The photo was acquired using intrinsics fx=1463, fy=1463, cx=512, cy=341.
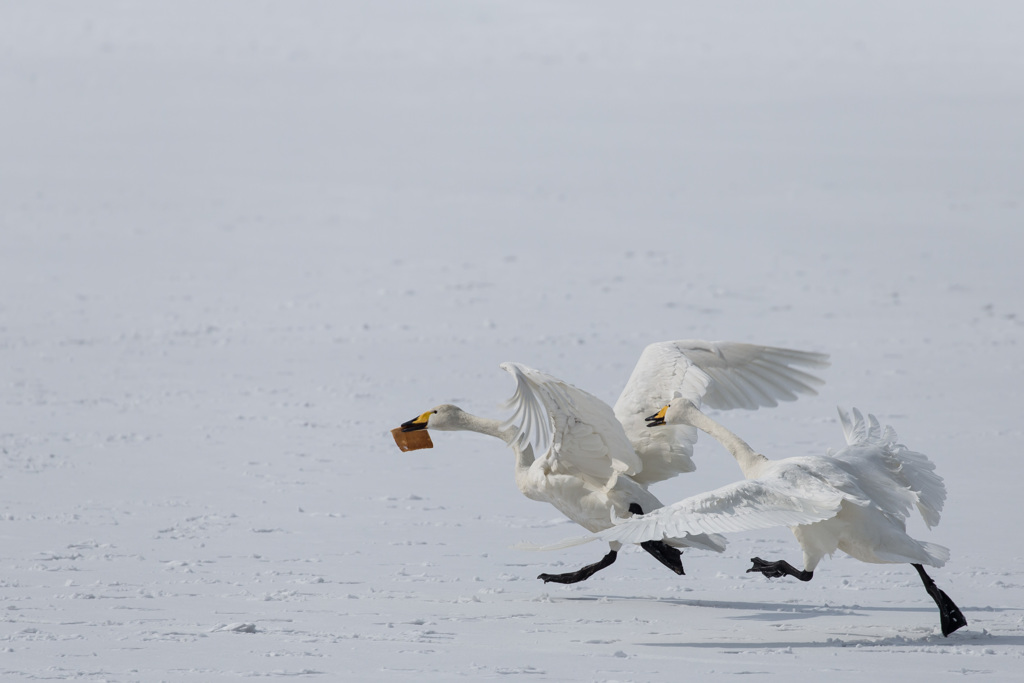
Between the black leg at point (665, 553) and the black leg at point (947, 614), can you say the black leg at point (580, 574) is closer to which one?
the black leg at point (665, 553)

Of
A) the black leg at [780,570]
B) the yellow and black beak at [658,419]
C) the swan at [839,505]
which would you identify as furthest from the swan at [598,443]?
the swan at [839,505]

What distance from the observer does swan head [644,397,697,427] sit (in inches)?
274

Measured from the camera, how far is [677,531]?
5637 mm

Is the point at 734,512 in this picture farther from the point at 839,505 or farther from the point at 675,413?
the point at 675,413

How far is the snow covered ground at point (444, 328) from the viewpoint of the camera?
604cm

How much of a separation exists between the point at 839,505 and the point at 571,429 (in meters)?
1.49

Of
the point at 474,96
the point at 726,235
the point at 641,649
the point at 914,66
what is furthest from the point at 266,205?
the point at 914,66

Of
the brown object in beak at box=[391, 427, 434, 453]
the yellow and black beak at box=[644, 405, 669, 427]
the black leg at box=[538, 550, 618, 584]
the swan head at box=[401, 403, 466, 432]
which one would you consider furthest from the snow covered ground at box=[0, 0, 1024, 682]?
the yellow and black beak at box=[644, 405, 669, 427]

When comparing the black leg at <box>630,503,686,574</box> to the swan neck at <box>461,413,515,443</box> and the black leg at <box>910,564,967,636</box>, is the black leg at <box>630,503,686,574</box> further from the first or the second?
the black leg at <box>910,564,967,636</box>

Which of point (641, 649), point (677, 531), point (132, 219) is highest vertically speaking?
point (132, 219)

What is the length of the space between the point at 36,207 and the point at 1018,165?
14.9 m

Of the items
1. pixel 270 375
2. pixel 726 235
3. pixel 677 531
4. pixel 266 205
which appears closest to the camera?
pixel 677 531

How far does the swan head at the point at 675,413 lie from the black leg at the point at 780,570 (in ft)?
2.72

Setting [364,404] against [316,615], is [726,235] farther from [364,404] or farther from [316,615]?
[316,615]
